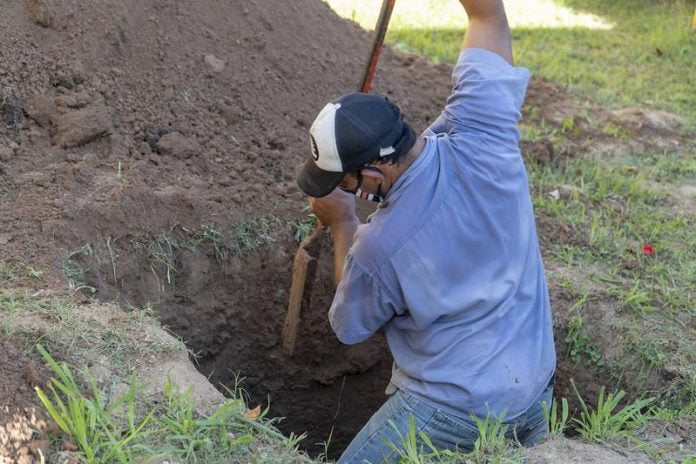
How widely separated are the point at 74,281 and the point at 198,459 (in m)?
1.07

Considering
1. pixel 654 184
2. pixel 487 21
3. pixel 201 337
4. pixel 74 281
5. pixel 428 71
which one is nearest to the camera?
pixel 487 21

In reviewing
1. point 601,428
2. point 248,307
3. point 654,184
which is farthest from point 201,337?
point 654,184

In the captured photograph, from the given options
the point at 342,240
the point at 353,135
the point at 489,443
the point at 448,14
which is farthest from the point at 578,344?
the point at 448,14

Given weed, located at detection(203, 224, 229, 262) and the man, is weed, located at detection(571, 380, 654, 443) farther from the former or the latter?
weed, located at detection(203, 224, 229, 262)

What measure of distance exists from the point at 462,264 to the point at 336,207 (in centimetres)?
52

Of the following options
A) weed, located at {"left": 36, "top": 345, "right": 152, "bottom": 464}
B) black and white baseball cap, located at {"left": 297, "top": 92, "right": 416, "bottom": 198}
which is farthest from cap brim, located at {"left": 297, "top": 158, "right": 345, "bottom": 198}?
weed, located at {"left": 36, "top": 345, "right": 152, "bottom": 464}

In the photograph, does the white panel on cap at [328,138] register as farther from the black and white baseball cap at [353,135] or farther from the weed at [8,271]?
the weed at [8,271]

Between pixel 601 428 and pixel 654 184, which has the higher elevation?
pixel 654 184

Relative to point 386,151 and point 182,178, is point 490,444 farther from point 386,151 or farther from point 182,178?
point 182,178

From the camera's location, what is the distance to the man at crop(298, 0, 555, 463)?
2527 mm

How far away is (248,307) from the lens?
377 cm

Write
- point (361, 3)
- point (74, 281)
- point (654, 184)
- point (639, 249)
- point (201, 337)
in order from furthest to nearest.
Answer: point (361, 3) → point (654, 184) → point (639, 249) → point (201, 337) → point (74, 281)

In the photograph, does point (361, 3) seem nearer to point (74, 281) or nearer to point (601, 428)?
point (74, 281)

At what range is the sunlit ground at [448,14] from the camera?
255 inches
